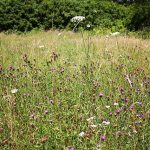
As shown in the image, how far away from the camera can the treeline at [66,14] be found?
1422 centimetres

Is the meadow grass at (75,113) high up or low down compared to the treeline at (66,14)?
up

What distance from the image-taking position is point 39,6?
46.6 ft

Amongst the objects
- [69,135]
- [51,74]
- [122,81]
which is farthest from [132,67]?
[69,135]

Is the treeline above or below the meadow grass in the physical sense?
below

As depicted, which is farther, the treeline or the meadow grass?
the treeline

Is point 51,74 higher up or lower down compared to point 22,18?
higher up

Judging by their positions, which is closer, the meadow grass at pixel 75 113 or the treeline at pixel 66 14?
the meadow grass at pixel 75 113

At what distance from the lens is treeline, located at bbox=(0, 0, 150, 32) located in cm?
1422

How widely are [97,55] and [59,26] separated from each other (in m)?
8.53

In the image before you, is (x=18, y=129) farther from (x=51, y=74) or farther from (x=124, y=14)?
(x=124, y=14)

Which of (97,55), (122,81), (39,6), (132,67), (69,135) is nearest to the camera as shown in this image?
(69,135)

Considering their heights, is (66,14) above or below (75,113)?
below

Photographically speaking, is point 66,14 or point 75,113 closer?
point 75,113

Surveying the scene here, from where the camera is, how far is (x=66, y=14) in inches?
560
